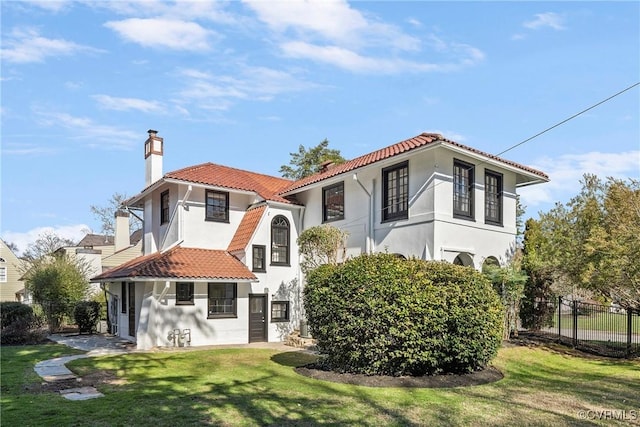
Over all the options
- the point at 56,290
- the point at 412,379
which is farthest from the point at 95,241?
the point at 412,379

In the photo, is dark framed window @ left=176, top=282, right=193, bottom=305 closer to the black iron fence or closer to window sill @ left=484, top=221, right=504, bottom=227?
window sill @ left=484, top=221, right=504, bottom=227

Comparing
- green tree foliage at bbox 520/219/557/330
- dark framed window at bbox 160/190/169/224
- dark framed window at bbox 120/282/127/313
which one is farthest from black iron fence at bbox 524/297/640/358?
dark framed window at bbox 120/282/127/313

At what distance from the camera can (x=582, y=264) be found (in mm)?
14062

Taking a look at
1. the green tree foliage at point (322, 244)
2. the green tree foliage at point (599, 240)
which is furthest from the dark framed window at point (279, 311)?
the green tree foliage at point (599, 240)

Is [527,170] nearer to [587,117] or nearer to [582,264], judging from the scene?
[582,264]

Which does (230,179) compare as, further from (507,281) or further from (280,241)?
(507,281)

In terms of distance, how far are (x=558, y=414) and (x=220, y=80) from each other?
11235 millimetres

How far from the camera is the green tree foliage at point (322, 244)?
52.4 ft

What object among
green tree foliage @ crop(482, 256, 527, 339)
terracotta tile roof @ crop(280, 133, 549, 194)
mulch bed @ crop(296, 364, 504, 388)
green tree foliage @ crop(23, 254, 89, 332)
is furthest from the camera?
green tree foliage @ crop(23, 254, 89, 332)

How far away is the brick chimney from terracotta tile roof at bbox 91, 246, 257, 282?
13.9ft

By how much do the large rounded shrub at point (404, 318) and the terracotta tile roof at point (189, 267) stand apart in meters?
6.66

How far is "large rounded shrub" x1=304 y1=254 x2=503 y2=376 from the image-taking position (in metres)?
10.3

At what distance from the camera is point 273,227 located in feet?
62.5

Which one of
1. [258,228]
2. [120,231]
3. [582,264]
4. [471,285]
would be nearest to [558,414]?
[471,285]
